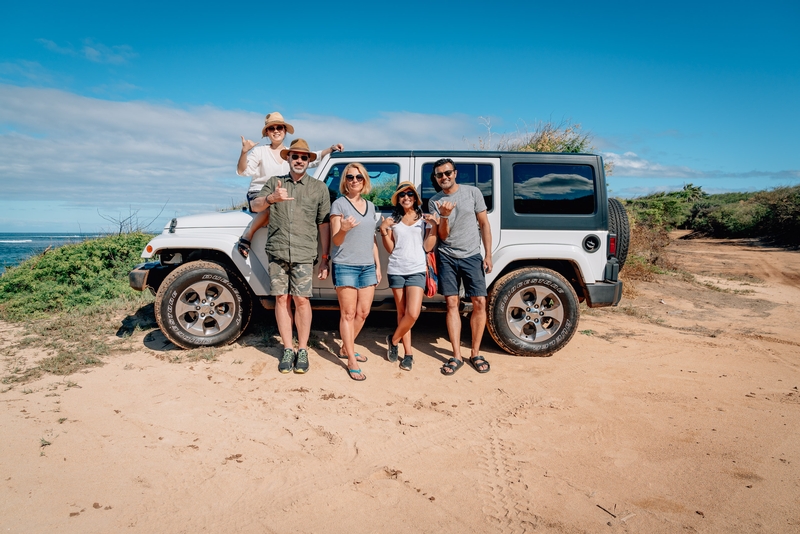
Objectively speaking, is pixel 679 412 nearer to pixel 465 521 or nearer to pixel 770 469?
pixel 770 469

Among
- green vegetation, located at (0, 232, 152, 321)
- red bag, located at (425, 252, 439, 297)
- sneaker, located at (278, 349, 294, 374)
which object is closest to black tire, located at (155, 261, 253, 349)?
sneaker, located at (278, 349, 294, 374)

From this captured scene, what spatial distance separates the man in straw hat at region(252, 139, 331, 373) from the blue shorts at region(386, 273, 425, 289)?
613mm

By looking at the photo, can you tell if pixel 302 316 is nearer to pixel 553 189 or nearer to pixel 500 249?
pixel 500 249

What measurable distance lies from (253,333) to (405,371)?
190 cm

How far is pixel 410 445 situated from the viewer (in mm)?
3096

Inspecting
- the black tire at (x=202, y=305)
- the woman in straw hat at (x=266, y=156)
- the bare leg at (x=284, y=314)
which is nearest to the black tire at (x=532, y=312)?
the bare leg at (x=284, y=314)

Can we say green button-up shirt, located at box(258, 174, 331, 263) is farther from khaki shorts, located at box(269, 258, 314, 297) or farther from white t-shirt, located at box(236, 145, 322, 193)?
white t-shirt, located at box(236, 145, 322, 193)

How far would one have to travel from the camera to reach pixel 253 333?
17.4 ft

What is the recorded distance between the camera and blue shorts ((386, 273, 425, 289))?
4.21m

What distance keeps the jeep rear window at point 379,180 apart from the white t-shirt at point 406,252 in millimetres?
511

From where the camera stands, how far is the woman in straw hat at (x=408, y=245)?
13.7 ft

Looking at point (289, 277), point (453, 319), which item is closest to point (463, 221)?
point (453, 319)

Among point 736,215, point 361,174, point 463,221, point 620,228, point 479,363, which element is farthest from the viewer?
point 736,215

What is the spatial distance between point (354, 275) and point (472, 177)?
1.54 metres
